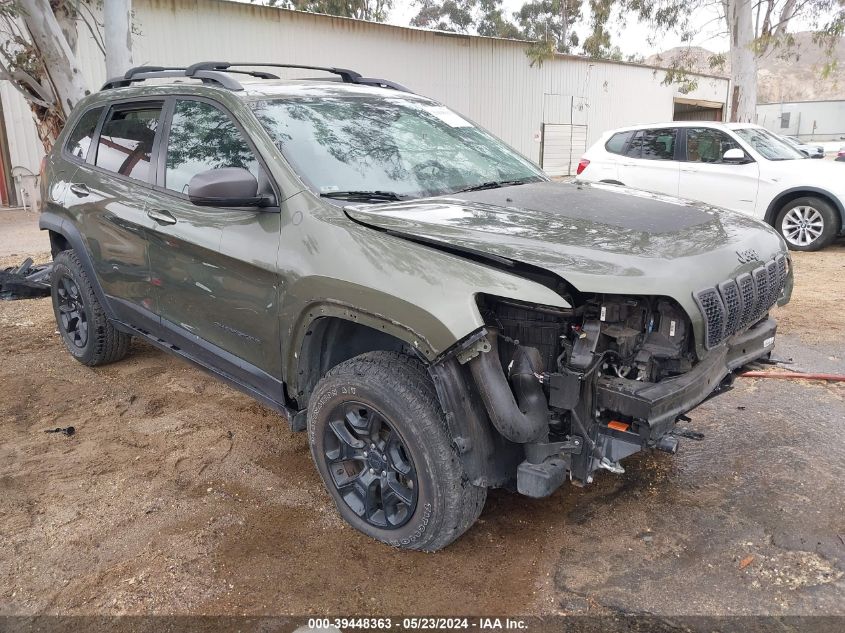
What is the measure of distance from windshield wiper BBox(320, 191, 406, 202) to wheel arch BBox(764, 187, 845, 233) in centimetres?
738

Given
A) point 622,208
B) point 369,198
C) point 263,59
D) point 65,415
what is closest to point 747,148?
point 622,208

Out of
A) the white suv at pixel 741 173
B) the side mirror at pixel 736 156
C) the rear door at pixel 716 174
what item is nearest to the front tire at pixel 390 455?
the white suv at pixel 741 173

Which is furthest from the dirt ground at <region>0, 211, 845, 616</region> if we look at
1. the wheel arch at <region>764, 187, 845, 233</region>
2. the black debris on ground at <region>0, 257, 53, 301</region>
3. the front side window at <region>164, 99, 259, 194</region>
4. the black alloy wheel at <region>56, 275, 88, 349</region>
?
the wheel arch at <region>764, 187, 845, 233</region>

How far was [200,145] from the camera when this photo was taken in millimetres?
3541

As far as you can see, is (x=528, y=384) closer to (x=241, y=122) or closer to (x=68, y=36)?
(x=241, y=122)

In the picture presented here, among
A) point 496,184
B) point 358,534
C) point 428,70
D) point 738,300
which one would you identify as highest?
point 428,70

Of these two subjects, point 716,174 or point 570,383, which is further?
point 716,174

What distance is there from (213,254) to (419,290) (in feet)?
4.31

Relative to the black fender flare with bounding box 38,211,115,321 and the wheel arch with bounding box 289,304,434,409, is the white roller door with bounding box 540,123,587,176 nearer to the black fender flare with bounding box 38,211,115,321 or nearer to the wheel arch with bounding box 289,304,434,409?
the black fender flare with bounding box 38,211,115,321

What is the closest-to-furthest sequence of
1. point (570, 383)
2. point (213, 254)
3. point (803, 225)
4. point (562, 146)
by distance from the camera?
point (570, 383) → point (213, 254) → point (803, 225) → point (562, 146)

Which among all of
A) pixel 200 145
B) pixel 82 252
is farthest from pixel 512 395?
pixel 82 252

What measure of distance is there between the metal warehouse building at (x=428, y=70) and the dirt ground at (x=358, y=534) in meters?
11.2

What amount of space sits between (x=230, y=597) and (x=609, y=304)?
1.85 m

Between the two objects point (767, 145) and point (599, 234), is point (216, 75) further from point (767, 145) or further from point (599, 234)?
point (767, 145)
